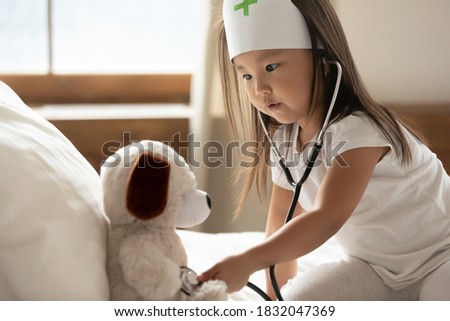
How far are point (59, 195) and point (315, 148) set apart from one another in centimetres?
47

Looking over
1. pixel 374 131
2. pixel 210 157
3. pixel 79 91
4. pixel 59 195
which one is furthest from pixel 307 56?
pixel 79 91

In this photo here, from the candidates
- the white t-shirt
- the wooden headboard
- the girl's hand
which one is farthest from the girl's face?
the wooden headboard

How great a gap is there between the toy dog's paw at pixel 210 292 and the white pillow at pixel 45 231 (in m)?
0.12

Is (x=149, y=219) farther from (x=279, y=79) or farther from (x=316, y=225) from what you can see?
(x=279, y=79)

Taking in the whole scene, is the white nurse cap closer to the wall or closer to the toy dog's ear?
the toy dog's ear

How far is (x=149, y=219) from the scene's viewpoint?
88cm

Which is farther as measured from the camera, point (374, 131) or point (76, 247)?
point (374, 131)

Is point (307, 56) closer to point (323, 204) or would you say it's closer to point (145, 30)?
point (323, 204)

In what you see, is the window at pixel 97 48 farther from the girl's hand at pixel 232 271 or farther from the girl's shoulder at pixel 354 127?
the girl's hand at pixel 232 271

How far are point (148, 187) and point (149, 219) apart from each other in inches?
2.0

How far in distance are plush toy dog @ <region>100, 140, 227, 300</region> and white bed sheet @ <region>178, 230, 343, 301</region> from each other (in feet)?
1.37

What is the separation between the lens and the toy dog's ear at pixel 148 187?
85cm

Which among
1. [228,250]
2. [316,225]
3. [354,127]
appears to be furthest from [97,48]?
[316,225]
